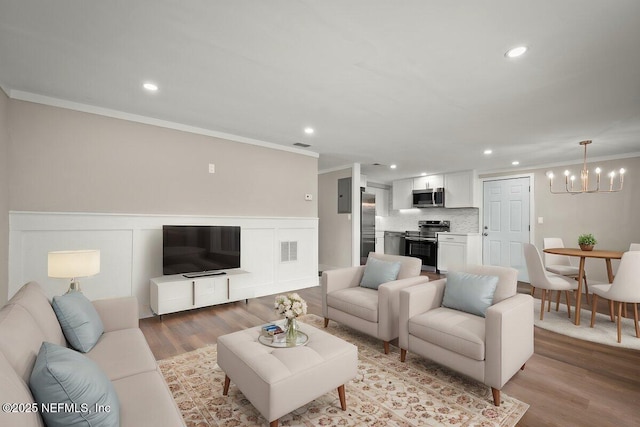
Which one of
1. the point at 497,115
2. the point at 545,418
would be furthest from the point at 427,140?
the point at 545,418

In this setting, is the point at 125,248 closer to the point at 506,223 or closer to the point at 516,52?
the point at 516,52

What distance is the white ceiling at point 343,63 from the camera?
5.75 feet

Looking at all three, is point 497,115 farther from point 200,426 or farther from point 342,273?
point 200,426

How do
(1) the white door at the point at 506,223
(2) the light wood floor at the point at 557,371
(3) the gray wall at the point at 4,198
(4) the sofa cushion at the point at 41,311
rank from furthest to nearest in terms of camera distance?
(1) the white door at the point at 506,223 < (3) the gray wall at the point at 4,198 < (2) the light wood floor at the point at 557,371 < (4) the sofa cushion at the point at 41,311

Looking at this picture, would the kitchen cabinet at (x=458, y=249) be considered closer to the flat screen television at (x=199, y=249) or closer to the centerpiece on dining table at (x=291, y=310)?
the flat screen television at (x=199, y=249)

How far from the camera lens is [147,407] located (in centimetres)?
127

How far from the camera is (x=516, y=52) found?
2.10 meters

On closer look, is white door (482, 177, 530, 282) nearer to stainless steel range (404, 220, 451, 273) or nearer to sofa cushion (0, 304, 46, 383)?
stainless steel range (404, 220, 451, 273)

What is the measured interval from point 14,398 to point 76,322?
1123mm

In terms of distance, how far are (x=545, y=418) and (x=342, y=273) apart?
207cm

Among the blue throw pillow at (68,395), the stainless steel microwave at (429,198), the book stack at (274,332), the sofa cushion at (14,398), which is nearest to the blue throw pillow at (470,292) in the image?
the book stack at (274,332)

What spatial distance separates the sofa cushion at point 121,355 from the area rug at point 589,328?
13.2ft

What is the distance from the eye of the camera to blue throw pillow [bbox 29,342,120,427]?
99cm

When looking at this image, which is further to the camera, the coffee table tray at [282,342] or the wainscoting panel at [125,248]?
the wainscoting panel at [125,248]
